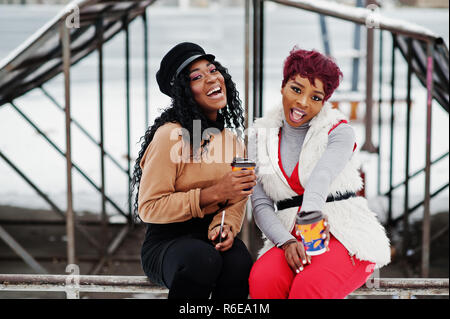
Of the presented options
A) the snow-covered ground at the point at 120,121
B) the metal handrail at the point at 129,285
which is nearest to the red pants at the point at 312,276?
the metal handrail at the point at 129,285

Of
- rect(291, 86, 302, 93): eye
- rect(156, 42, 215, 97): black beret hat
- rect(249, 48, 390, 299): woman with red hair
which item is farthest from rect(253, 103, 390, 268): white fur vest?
rect(156, 42, 215, 97): black beret hat

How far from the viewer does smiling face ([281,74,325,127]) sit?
177 centimetres

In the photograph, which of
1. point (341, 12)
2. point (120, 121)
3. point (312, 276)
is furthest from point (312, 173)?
point (120, 121)

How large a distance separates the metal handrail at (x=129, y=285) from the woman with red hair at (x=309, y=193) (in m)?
0.26

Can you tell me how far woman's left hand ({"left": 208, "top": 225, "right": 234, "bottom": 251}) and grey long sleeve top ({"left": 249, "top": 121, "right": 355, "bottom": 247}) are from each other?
0.11 meters

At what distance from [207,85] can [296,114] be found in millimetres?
309

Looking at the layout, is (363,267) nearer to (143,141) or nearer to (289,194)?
(289,194)

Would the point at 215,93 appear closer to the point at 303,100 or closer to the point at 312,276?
the point at 303,100

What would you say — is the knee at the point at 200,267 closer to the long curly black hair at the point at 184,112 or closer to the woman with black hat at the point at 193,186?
the woman with black hat at the point at 193,186

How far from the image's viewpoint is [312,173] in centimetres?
174

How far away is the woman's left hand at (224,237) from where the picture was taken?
1.87 m

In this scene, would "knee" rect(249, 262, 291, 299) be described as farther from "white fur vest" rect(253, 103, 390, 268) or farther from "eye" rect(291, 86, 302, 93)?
"eye" rect(291, 86, 302, 93)

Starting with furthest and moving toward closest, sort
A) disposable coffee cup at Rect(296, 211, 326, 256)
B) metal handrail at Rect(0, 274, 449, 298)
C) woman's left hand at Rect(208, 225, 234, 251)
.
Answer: metal handrail at Rect(0, 274, 449, 298) → woman's left hand at Rect(208, 225, 234, 251) → disposable coffee cup at Rect(296, 211, 326, 256)

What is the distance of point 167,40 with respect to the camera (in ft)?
87.9
